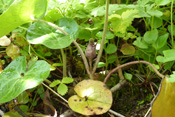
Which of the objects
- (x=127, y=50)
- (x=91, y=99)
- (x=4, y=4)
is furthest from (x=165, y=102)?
(x=4, y=4)

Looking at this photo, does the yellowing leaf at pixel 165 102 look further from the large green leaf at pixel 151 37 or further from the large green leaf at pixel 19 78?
the large green leaf at pixel 19 78

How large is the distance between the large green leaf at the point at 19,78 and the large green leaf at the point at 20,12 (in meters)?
0.16

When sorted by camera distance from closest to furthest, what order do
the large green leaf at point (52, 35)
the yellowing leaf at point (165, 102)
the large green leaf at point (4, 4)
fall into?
the yellowing leaf at point (165, 102) → the large green leaf at point (52, 35) → the large green leaf at point (4, 4)

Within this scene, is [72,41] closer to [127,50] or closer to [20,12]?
[20,12]

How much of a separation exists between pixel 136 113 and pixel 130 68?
0.26 meters

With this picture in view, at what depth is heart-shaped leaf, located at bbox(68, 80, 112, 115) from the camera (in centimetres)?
72

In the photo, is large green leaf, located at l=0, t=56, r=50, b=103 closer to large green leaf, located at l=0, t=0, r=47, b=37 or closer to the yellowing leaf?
large green leaf, located at l=0, t=0, r=47, b=37

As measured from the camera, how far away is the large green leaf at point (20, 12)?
0.65 metres

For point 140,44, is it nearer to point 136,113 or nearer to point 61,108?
point 136,113

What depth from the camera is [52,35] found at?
824 millimetres

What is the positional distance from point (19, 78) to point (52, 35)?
0.22 metres

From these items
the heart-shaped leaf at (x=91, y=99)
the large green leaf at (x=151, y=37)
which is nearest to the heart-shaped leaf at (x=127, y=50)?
the large green leaf at (x=151, y=37)

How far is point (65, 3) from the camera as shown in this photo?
3.18 feet

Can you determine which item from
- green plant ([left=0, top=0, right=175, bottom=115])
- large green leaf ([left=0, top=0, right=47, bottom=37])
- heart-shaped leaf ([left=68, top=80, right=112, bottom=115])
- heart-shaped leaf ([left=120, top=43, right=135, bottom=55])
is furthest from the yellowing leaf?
large green leaf ([left=0, top=0, right=47, bottom=37])
